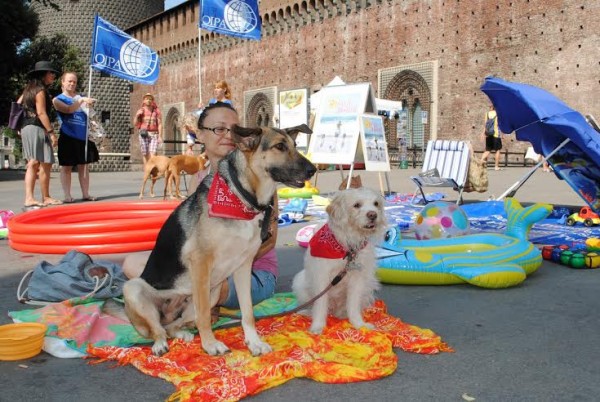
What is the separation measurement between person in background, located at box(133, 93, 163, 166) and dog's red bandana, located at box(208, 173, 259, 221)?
8740 millimetres

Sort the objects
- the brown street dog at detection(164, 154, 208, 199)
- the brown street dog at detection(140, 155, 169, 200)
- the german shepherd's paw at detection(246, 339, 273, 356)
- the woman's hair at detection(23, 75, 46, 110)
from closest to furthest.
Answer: the german shepherd's paw at detection(246, 339, 273, 356)
the woman's hair at detection(23, 75, 46, 110)
the brown street dog at detection(164, 154, 208, 199)
the brown street dog at detection(140, 155, 169, 200)

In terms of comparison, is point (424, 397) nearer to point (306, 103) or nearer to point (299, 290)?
point (299, 290)

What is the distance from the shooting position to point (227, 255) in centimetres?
258

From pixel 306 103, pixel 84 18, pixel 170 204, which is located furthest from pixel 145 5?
pixel 170 204

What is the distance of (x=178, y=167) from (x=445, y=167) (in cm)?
467

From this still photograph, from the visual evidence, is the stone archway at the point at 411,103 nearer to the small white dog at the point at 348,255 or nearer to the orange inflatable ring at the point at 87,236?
the orange inflatable ring at the point at 87,236

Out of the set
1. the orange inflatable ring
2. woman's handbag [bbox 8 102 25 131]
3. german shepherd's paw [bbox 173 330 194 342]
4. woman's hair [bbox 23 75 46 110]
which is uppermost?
woman's hair [bbox 23 75 46 110]

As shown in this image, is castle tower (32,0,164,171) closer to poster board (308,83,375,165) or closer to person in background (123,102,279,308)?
poster board (308,83,375,165)

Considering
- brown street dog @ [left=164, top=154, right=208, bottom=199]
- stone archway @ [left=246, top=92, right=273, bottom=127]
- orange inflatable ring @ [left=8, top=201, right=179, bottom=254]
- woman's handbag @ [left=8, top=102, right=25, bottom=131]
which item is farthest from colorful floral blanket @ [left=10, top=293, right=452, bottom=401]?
stone archway @ [left=246, top=92, right=273, bottom=127]

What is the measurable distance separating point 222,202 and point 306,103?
24.3m

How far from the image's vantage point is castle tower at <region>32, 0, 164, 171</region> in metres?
39.5

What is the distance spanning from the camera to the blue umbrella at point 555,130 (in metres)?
5.72

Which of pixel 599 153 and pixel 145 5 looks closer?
pixel 599 153

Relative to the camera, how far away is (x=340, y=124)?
30.7 feet
